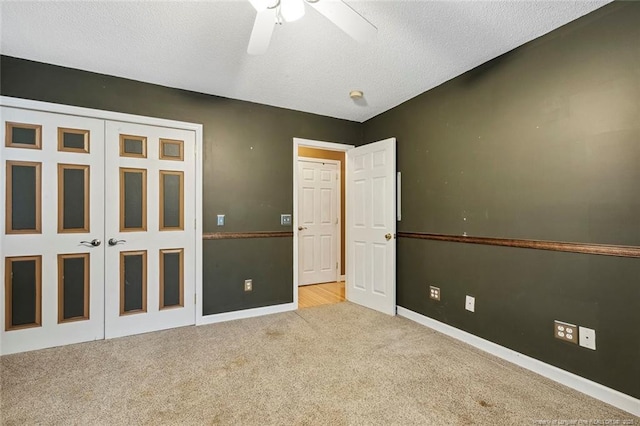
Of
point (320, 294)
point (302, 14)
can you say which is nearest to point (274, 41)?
point (302, 14)

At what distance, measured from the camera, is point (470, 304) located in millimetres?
2646

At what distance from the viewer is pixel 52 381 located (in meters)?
2.05

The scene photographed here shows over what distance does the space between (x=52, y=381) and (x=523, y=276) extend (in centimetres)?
352

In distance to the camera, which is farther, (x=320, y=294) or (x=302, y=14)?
(x=320, y=294)

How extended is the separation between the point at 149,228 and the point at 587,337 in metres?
3.66

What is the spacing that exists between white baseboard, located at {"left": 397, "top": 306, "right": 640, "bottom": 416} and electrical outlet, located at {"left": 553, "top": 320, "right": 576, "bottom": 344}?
228 mm

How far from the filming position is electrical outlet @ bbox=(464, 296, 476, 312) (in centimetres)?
261

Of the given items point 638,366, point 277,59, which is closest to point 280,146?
point 277,59

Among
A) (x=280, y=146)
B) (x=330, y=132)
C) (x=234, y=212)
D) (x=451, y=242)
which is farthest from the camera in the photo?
(x=330, y=132)

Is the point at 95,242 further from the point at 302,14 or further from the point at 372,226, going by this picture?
the point at 372,226

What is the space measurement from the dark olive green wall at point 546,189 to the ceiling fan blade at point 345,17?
146cm

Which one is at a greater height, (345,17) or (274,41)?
(274,41)

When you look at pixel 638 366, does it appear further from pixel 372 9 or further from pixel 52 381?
pixel 52 381

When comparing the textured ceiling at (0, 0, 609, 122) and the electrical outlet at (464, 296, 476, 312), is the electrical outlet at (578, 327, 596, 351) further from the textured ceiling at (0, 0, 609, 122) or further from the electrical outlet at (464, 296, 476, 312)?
the textured ceiling at (0, 0, 609, 122)
